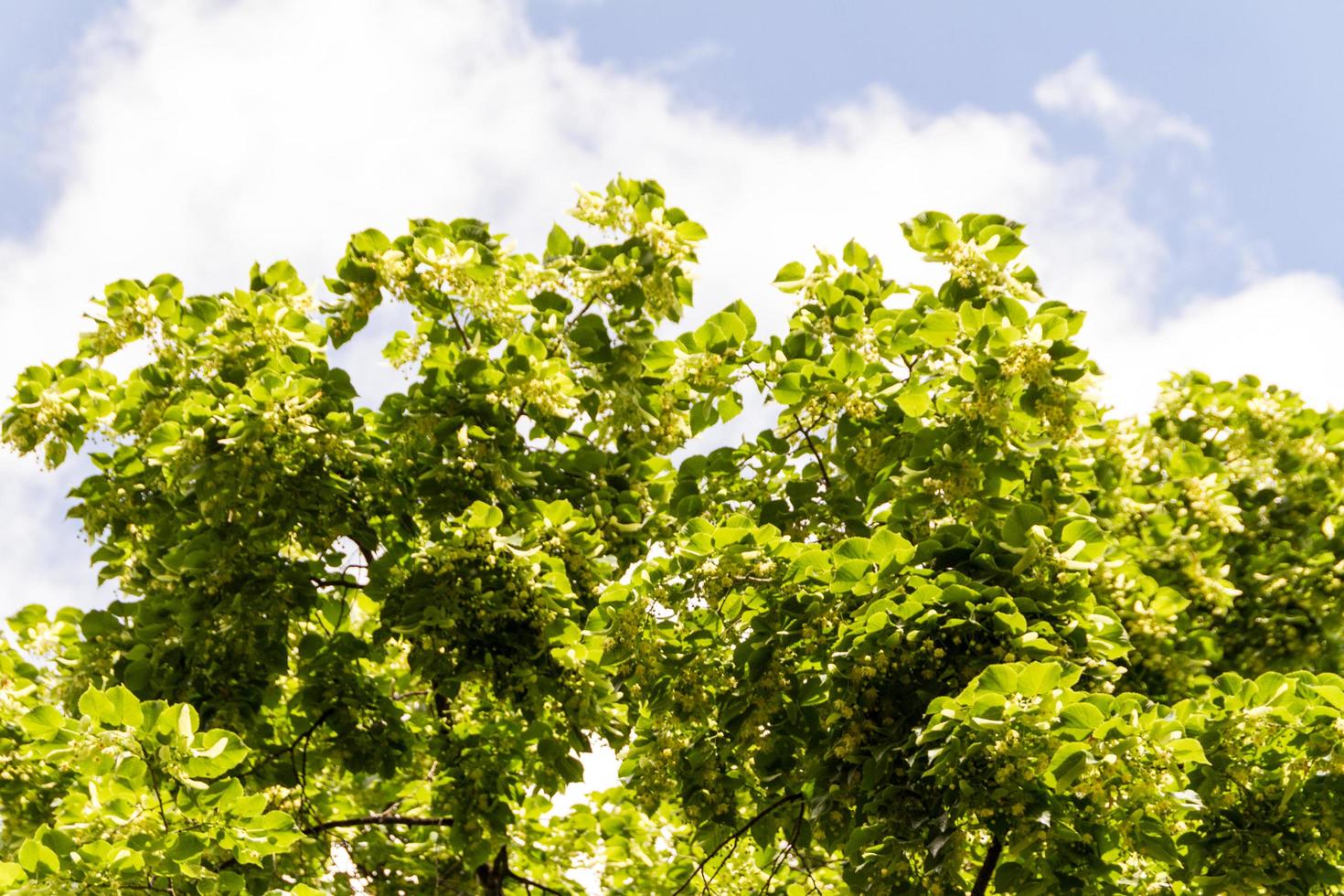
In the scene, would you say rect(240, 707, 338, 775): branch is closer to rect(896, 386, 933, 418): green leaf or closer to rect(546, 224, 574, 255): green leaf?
rect(546, 224, 574, 255): green leaf

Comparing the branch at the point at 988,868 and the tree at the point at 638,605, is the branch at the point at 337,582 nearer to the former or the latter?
the tree at the point at 638,605

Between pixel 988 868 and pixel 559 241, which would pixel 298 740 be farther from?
pixel 988 868

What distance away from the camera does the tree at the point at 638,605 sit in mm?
4527

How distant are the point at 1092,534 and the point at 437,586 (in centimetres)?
293

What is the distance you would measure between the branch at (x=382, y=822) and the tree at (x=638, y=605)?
4cm

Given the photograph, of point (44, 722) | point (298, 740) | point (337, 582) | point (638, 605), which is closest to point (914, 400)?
point (638, 605)

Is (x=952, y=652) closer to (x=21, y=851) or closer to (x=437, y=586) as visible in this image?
(x=437, y=586)

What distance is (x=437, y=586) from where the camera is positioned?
5750 mm

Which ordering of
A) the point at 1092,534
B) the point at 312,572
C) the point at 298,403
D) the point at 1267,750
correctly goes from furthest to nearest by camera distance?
the point at 312,572, the point at 298,403, the point at 1092,534, the point at 1267,750

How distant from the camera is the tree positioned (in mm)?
4527

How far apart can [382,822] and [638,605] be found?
3078 millimetres

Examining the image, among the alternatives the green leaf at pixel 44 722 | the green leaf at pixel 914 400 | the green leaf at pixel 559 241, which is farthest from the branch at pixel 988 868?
the green leaf at pixel 559 241

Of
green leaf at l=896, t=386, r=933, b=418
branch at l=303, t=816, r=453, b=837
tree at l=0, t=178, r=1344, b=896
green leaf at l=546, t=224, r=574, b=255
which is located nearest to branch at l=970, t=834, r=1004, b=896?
tree at l=0, t=178, r=1344, b=896

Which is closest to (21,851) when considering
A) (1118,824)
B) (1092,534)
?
(1118,824)
